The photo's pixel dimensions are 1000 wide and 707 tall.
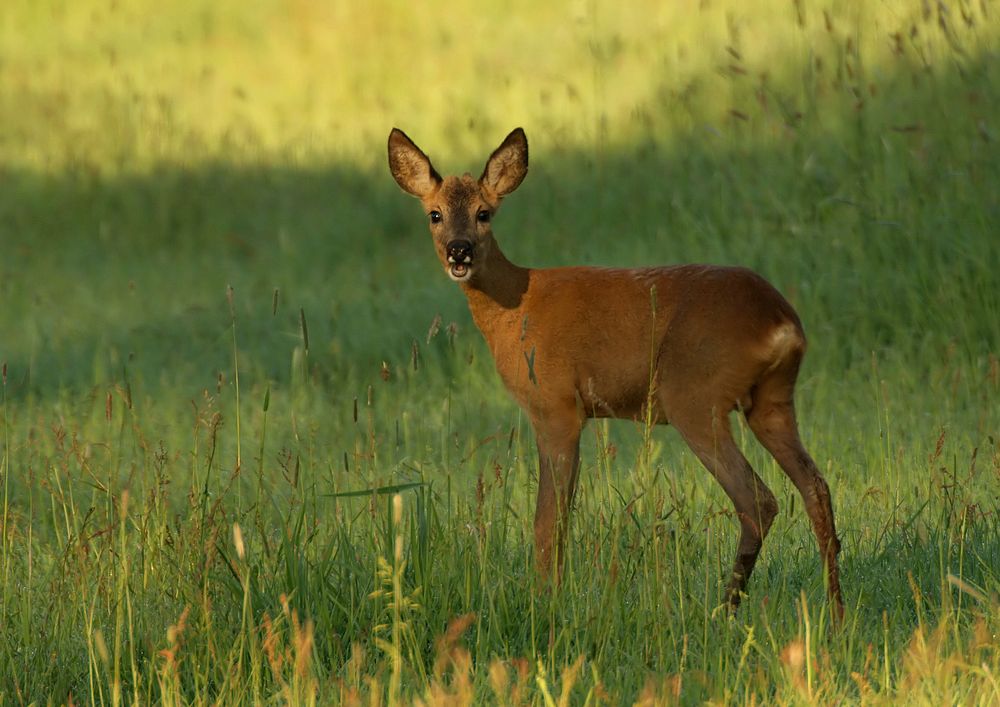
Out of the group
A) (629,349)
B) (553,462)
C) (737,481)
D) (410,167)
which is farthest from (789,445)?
(410,167)

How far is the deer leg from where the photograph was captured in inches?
208

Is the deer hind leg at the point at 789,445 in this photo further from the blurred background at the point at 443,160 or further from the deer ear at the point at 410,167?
the blurred background at the point at 443,160

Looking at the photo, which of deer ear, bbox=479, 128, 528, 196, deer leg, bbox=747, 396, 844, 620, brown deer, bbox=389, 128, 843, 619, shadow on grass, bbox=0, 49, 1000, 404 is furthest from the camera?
shadow on grass, bbox=0, 49, 1000, 404

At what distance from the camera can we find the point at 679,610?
177 inches

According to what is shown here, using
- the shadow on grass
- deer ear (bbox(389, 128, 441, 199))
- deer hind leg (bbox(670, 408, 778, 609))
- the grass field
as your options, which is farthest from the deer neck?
deer hind leg (bbox(670, 408, 778, 609))

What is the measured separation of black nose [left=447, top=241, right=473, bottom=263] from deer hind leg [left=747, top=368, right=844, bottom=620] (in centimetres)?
132

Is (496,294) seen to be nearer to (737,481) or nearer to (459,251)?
(459,251)

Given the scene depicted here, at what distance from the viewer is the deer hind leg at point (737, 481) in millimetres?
5340

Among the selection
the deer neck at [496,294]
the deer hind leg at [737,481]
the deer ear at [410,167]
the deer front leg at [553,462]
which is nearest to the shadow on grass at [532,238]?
the deer neck at [496,294]

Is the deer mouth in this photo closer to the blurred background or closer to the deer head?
the deer head

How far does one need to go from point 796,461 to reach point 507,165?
186cm

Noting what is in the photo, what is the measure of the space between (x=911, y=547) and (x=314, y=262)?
821cm

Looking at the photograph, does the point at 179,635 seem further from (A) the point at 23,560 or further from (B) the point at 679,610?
(A) the point at 23,560

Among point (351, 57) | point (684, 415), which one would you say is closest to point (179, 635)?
point (684, 415)
